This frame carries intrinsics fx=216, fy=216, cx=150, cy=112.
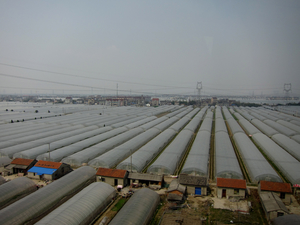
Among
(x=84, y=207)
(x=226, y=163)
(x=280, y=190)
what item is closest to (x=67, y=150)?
(x=84, y=207)

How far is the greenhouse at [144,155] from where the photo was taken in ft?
28.5

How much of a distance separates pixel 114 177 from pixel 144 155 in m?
2.61

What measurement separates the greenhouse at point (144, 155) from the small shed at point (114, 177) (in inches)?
34.5

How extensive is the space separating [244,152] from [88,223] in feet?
27.4

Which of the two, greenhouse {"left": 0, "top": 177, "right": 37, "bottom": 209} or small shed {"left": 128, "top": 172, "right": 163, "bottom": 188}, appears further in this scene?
small shed {"left": 128, "top": 172, "right": 163, "bottom": 188}

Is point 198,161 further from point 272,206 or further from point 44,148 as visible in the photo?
point 44,148

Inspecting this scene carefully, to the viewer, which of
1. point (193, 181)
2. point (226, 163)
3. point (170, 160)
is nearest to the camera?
point (193, 181)

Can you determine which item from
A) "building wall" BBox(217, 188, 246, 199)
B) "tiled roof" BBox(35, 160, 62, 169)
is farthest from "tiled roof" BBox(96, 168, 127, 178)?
"building wall" BBox(217, 188, 246, 199)

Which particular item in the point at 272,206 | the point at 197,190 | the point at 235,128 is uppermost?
the point at 235,128

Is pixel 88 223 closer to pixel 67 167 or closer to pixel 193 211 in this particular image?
pixel 193 211

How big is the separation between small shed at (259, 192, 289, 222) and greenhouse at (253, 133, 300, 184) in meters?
1.96

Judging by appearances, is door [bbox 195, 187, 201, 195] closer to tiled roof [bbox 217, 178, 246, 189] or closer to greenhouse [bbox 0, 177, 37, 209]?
tiled roof [bbox 217, 178, 246, 189]

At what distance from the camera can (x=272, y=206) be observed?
18.9 ft

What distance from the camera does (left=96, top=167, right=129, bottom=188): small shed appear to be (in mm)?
7562
